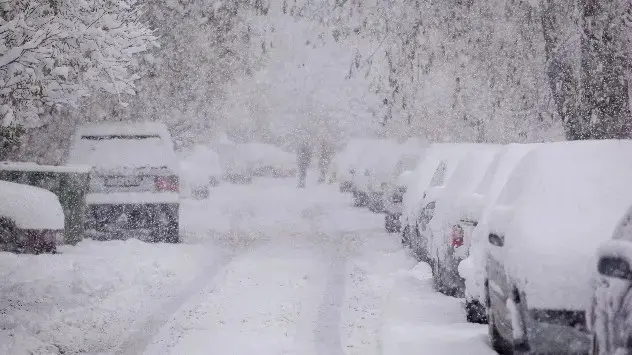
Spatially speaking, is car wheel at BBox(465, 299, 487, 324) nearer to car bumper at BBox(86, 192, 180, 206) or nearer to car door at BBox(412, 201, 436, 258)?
car door at BBox(412, 201, 436, 258)

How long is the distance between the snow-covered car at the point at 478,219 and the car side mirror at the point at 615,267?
352 centimetres

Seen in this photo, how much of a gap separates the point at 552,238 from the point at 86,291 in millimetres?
6567

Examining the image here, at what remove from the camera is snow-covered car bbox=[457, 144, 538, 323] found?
8.62 meters

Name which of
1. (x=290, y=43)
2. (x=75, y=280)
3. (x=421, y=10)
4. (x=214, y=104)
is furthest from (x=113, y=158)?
(x=290, y=43)

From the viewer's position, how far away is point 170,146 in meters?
16.4

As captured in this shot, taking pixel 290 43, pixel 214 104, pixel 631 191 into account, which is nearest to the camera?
pixel 631 191

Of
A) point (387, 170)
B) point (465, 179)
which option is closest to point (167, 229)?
point (465, 179)

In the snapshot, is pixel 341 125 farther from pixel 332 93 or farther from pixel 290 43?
pixel 290 43

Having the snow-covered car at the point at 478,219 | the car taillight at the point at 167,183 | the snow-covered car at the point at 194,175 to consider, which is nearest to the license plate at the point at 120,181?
the car taillight at the point at 167,183

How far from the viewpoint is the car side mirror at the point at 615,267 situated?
15.3 feet

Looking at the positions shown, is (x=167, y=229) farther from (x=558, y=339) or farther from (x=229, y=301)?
(x=558, y=339)

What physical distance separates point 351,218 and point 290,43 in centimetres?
3699

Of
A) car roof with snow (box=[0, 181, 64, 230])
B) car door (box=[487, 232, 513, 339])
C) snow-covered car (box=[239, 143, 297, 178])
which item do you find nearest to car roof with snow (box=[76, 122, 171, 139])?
car roof with snow (box=[0, 181, 64, 230])

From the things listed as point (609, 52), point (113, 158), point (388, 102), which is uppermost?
point (609, 52)
